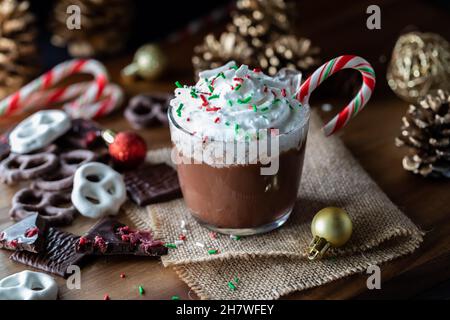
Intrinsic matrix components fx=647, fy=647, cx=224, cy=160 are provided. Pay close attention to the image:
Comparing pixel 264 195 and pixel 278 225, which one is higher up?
pixel 264 195

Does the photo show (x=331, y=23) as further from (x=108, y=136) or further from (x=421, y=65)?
(x=108, y=136)

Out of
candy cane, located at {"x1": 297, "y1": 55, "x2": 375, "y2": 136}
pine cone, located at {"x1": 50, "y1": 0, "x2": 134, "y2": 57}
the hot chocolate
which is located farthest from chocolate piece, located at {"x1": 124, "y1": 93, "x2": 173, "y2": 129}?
candy cane, located at {"x1": 297, "y1": 55, "x2": 375, "y2": 136}

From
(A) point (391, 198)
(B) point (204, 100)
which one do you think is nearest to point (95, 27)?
(B) point (204, 100)

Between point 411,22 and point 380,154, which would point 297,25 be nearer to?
point 411,22

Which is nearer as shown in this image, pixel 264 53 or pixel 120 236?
pixel 120 236

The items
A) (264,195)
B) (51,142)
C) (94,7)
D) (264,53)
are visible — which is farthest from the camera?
(94,7)

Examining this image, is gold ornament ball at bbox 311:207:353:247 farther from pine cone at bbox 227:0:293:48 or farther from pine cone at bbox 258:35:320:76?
pine cone at bbox 227:0:293:48

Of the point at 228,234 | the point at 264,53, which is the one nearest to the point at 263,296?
the point at 228,234
